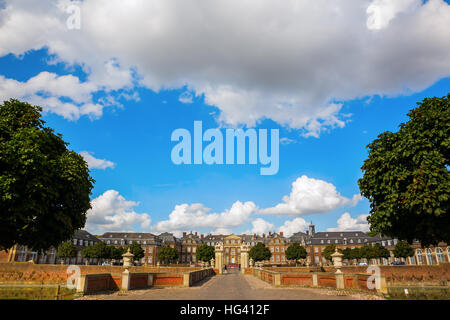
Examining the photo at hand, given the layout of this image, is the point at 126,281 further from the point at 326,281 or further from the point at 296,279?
the point at 326,281

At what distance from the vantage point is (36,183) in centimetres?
1630

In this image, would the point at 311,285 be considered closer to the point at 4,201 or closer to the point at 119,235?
the point at 4,201

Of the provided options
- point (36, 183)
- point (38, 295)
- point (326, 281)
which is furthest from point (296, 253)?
→ point (36, 183)

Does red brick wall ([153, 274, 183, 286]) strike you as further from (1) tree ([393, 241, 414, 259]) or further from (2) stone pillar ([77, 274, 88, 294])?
(1) tree ([393, 241, 414, 259])

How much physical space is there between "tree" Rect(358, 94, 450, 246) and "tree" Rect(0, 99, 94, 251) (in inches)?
807

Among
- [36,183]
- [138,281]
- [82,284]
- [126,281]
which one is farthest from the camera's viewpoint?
[138,281]

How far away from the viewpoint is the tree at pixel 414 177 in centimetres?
1662

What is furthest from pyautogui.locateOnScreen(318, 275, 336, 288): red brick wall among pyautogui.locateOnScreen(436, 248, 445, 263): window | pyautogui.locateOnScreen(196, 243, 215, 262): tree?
pyautogui.locateOnScreen(196, 243, 215, 262): tree

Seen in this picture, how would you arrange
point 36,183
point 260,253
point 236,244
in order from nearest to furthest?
1. point 36,183
2. point 260,253
3. point 236,244

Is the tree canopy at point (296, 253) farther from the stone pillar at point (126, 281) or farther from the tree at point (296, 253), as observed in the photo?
the stone pillar at point (126, 281)

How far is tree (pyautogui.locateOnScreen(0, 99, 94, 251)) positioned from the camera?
16.0m

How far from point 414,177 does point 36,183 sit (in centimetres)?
2229
